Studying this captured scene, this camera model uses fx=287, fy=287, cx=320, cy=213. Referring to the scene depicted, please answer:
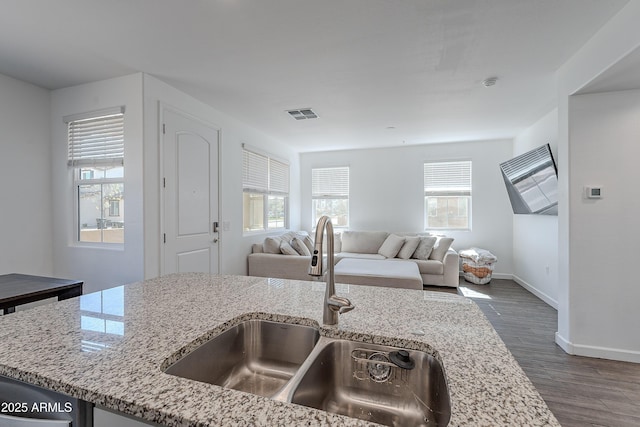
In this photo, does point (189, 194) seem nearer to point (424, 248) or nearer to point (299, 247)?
point (299, 247)

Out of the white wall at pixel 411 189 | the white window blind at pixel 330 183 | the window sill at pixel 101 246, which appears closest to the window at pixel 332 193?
the white window blind at pixel 330 183

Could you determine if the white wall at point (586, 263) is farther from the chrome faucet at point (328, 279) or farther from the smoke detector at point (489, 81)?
the chrome faucet at point (328, 279)

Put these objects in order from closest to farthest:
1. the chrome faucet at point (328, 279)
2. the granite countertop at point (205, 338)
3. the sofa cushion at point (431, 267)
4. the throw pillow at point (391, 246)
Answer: the granite countertop at point (205, 338), the chrome faucet at point (328, 279), the sofa cushion at point (431, 267), the throw pillow at point (391, 246)

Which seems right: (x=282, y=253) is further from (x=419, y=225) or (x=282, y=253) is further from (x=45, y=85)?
(x=45, y=85)

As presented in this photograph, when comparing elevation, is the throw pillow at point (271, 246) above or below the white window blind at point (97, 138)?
below

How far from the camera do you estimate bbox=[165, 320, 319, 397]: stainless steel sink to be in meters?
1.02

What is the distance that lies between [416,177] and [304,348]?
5135mm

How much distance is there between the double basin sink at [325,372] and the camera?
820 mm

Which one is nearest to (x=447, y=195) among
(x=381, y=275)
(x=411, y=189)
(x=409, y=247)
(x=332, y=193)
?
(x=411, y=189)

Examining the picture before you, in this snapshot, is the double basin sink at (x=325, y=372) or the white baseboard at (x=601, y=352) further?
the white baseboard at (x=601, y=352)

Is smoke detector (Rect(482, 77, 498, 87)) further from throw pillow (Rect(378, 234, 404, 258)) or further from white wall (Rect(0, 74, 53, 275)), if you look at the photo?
white wall (Rect(0, 74, 53, 275))

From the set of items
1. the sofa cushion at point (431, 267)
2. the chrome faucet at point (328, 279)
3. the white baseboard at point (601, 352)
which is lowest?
the white baseboard at point (601, 352)

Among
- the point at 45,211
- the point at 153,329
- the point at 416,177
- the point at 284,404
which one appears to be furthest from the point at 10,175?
the point at 416,177

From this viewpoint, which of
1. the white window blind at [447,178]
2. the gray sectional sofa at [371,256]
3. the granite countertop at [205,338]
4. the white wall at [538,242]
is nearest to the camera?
the granite countertop at [205,338]
